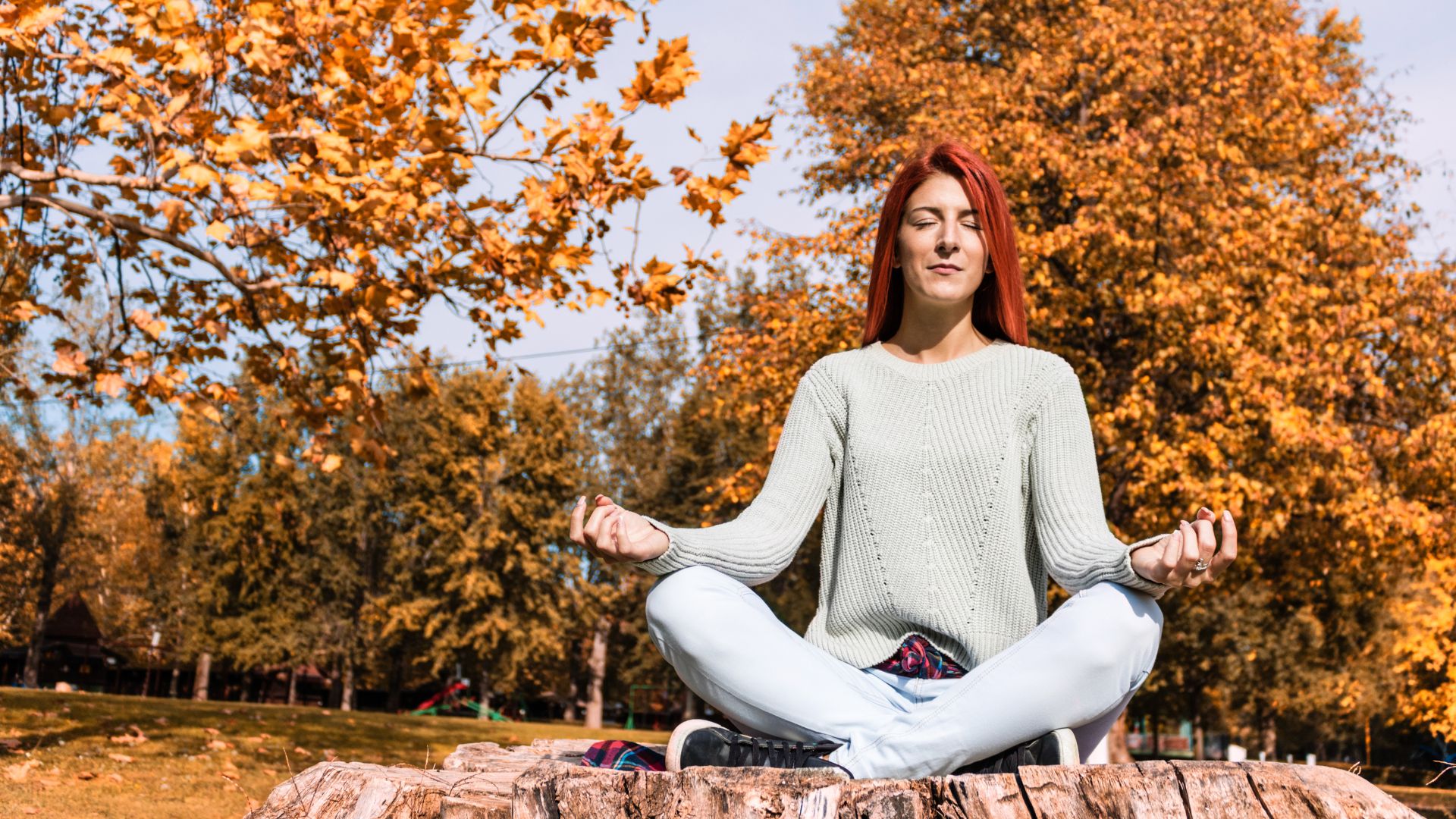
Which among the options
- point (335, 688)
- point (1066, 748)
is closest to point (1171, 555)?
point (1066, 748)

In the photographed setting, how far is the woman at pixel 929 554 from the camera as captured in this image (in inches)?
94.8

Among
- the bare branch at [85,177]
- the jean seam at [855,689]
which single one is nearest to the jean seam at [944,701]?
the jean seam at [855,689]

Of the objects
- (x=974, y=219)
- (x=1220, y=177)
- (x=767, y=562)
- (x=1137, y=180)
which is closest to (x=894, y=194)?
(x=974, y=219)

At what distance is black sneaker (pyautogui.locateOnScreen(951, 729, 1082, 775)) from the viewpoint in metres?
2.41

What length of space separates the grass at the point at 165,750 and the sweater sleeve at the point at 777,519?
4.03 ft

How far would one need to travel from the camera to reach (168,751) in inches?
299

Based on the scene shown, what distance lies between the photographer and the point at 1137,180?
11.8 metres

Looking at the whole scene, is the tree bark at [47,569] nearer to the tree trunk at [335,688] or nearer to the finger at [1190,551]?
the tree trunk at [335,688]

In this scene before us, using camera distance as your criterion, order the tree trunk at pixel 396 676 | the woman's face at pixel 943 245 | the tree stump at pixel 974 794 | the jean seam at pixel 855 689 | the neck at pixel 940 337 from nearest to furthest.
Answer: the tree stump at pixel 974 794
the jean seam at pixel 855 689
the woman's face at pixel 943 245
the neck at pixel 940 337
the tree trunk at pixel 396 676

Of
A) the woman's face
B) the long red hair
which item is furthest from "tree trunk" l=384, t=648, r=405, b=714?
the woman's face

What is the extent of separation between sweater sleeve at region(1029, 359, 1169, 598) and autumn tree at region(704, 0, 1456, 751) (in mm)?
8216

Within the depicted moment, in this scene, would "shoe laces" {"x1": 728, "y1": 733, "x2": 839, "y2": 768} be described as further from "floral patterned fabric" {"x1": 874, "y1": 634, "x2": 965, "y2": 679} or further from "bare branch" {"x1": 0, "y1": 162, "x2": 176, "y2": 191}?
"bare branch" {"x1": 0, "y1": 162, "x2": 176, "y2": 191}

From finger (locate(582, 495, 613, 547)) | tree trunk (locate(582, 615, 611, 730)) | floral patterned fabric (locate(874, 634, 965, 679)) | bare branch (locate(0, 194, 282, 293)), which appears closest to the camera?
finger (locate(582, 495, 613, 547))

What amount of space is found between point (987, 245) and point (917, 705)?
4.07ft
